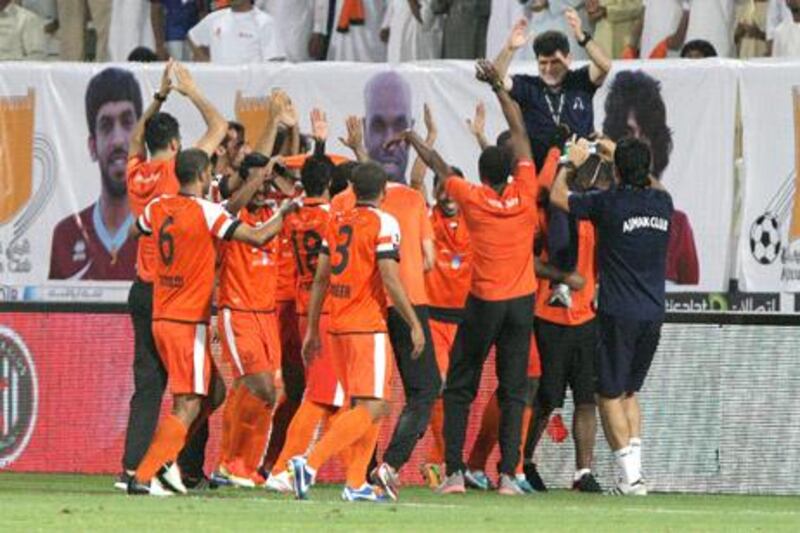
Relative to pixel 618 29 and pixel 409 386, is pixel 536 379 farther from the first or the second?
pixel 618 29

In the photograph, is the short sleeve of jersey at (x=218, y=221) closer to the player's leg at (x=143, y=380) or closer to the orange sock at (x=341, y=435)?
the player's leg at (x=143, y=380)

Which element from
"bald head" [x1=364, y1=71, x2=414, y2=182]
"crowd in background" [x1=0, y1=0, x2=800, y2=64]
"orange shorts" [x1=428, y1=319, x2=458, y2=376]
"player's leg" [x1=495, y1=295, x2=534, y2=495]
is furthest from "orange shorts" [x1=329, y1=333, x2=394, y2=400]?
"crowd in background" [x1=0, y1=0, x2=800, y2=64]

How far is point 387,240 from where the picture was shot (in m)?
16.9

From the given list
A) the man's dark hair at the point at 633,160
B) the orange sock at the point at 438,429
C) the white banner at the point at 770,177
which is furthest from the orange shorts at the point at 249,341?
the white banner at the point at 770,177

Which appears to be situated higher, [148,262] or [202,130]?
[202,130]

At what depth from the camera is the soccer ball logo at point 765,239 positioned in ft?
72.9

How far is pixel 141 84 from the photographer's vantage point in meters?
24.2

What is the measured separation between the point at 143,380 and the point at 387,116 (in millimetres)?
5700

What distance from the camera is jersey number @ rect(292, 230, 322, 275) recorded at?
19047 mm

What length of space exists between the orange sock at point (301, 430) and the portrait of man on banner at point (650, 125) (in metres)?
4.90

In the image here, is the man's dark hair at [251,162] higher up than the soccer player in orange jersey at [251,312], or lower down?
higher up

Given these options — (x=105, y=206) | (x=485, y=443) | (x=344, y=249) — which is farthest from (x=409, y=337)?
(x=105, y=206)

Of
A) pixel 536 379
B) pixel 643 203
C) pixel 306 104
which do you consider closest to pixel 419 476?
pixel 536 379

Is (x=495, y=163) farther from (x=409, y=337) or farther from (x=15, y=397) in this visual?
(x=15, y=397)
